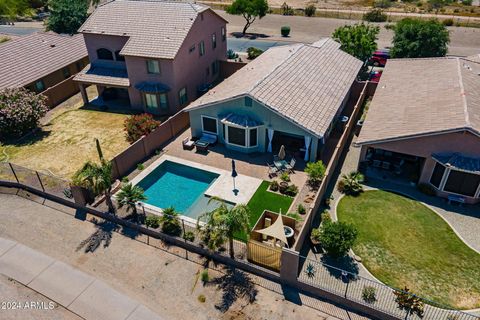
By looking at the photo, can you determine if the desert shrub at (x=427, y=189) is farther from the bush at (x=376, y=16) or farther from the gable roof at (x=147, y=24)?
the bush at (x=376, y=16)

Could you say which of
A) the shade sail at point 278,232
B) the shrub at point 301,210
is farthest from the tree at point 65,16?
the shade sail at point 278,232

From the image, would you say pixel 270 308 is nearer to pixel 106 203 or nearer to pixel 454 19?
pixel 106 203

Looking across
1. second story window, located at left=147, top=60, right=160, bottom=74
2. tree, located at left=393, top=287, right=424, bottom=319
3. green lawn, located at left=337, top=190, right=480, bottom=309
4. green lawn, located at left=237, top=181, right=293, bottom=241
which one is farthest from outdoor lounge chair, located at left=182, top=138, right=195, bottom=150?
tree, located at left=393, top=287, right=424, bottom=319

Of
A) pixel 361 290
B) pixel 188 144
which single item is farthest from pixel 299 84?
pixel 361 290

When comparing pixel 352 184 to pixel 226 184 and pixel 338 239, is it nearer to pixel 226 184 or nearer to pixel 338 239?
pixel 338 239

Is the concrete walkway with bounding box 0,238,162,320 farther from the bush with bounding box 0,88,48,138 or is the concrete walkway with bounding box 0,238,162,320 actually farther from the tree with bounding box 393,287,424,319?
the bush with bounding box 0,88,48,138

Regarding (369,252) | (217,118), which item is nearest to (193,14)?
(217,118)
